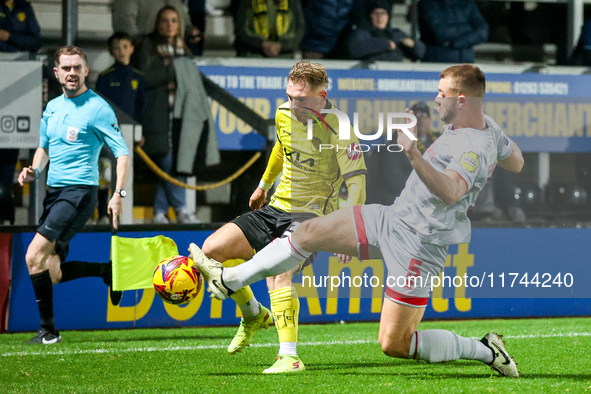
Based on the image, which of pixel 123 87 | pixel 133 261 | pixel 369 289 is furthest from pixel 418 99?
pixel 133 261

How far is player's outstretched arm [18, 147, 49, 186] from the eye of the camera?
5.99 metres

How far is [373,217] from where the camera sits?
4.24 metres

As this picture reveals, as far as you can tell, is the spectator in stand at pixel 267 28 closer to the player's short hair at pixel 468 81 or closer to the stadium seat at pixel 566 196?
the stadium seat at pixel 566 196

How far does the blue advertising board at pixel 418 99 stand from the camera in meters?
8.65

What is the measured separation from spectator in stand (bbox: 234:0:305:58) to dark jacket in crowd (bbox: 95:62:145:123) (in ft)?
4.70

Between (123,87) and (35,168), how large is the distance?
2.26m

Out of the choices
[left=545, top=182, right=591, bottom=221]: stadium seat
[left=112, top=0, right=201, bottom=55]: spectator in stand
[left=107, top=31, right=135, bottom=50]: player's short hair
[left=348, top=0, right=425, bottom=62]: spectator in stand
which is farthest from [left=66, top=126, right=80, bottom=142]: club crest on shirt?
A: [left=545, top=182, right=591, bottom=221]: stadium seat

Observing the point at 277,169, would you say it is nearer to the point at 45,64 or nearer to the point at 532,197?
the point at 45,64

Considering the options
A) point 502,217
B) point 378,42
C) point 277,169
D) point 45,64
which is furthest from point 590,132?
point 45,64

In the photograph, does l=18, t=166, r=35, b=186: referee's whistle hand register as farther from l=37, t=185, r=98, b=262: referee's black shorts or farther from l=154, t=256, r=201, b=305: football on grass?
l=154, t=256, r=201, b=305: football on grass

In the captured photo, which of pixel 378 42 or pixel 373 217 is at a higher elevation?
pixel 378 42

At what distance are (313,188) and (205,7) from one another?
5306 mm

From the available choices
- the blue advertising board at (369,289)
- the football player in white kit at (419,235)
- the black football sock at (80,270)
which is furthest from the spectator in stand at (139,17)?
the football player in white kit at (419,235)

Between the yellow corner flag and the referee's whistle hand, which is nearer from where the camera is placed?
the referee's whistle hand
